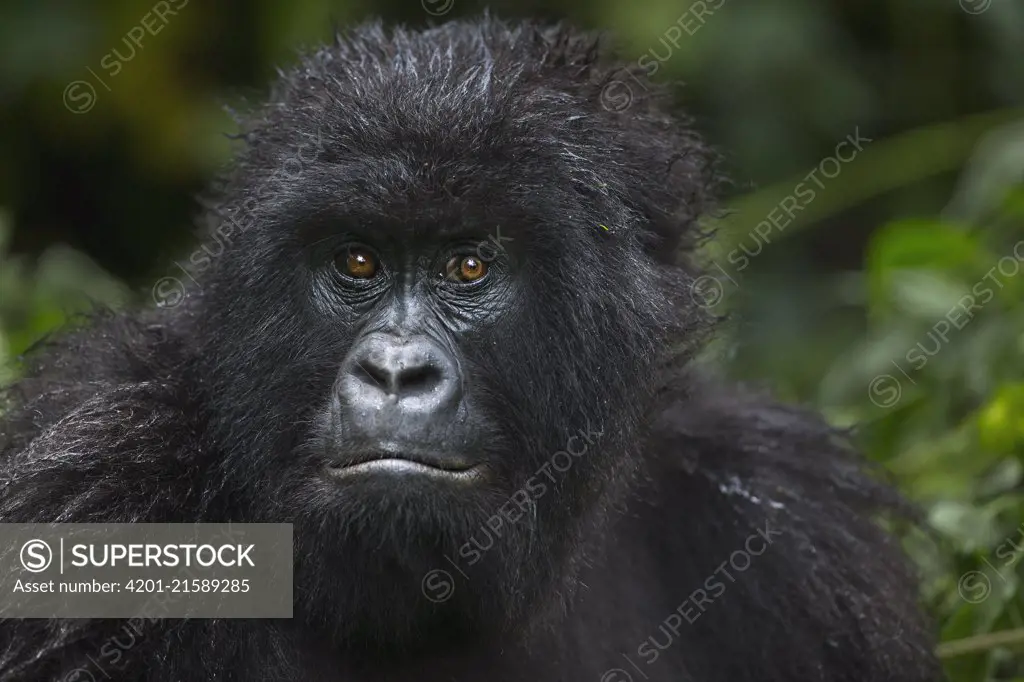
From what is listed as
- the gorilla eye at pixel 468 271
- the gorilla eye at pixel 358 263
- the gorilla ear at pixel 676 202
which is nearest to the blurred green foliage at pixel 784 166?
the gorilla ear at pixel 676 202

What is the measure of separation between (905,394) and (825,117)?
336cm

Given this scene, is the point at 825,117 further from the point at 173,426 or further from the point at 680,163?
the point at 173,426

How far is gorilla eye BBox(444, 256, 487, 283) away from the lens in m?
3.94

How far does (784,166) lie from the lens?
355 inches

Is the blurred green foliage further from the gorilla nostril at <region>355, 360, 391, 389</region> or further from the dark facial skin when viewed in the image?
the gorilla nostril at <region>355, 360, 391, 389</region>

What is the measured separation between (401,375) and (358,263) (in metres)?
0.48

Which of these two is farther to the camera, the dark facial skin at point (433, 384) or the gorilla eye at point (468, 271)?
the gorilla eye at point (468, 271)

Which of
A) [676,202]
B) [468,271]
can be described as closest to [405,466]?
[468,271]

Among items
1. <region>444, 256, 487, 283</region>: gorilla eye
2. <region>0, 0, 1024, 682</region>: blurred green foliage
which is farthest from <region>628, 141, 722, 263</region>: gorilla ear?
<region>0, 0, 1024, 682</region>: blurred green foliage

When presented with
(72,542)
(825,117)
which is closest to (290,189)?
(72,542)

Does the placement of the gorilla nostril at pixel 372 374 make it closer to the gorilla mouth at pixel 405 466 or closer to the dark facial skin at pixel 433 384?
the dark facial skin at pixel 433 384

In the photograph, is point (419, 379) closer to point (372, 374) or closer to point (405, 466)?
point (372, 374)

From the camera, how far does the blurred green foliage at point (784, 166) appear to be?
597cm

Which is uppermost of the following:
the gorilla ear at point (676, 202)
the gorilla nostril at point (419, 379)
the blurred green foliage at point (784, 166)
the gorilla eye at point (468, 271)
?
the blurred green foliage at point (784, 166)
